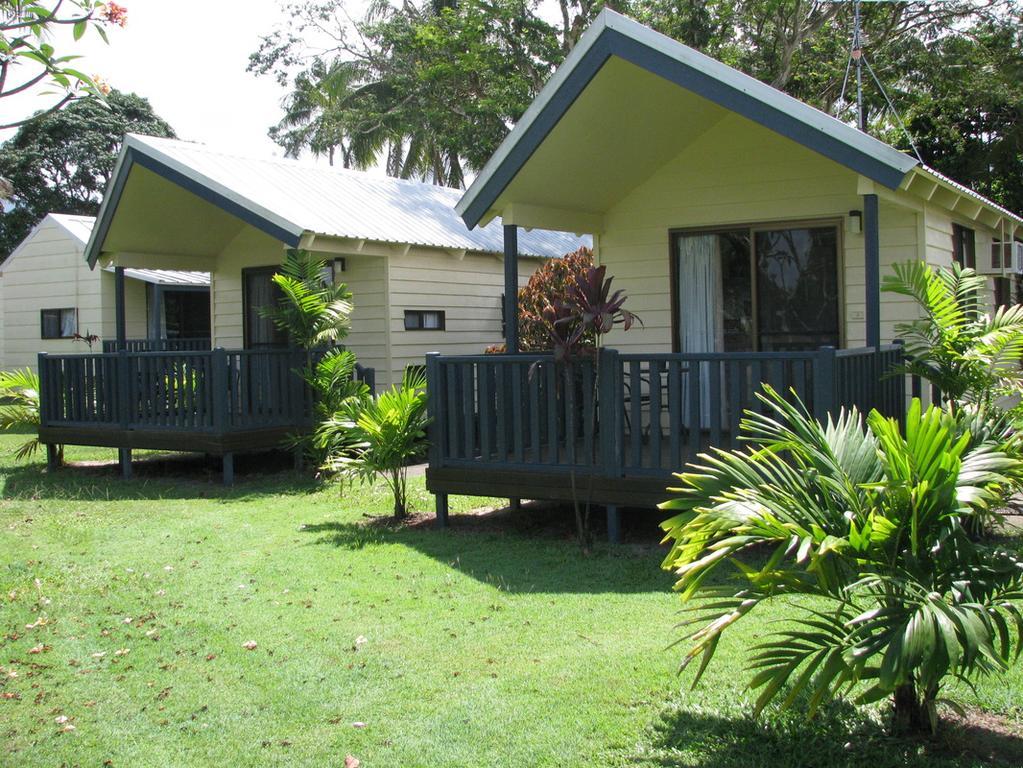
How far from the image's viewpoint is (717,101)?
747 centimetres

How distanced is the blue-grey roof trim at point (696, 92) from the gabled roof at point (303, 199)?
96.5 inches

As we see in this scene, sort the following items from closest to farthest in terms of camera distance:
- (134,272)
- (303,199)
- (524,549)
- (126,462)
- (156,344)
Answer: (524,549) → (126,462) → (303,199) → (156,344) → (134,272)

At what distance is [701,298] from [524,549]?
3.48 m

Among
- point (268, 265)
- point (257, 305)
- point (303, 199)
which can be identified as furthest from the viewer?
point (257, 305)

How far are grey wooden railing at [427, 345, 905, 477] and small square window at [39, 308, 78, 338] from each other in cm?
1465

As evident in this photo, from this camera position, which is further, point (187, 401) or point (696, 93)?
point (187, 401)

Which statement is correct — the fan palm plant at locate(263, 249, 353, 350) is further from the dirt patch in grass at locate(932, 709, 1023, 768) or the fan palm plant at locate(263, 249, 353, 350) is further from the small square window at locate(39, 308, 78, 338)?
the small square window at locate(39, 308, 78, 338)

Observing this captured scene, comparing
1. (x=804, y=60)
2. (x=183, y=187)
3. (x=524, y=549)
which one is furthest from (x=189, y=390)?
(x=804, y=60)

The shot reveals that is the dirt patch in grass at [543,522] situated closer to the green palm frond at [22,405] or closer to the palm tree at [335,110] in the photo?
the green palm frond at [22,405]

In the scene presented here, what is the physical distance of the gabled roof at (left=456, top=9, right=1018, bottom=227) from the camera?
23.0 ft

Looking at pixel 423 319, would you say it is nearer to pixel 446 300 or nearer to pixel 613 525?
pixel 446 300

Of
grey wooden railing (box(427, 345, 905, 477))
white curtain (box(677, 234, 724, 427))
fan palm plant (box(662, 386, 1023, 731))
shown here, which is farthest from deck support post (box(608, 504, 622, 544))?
fan palm plant (box(662, 386, 1023, 731))

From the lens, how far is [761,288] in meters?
9.40

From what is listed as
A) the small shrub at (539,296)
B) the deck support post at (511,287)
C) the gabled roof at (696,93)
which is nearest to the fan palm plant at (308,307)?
the small shrub at (539,296)
